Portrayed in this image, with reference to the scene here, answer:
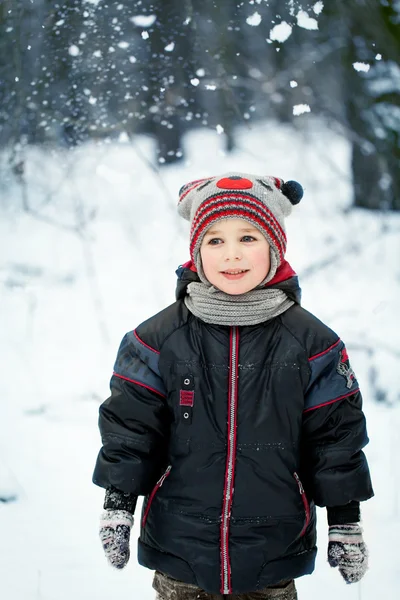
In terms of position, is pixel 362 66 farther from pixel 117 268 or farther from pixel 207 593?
pixel 207 593

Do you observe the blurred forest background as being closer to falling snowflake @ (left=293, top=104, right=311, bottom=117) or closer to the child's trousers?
falling snowflake @ (left=293, top=104, right=311, bottom=117)

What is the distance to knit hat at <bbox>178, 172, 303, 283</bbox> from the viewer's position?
4.64 feet

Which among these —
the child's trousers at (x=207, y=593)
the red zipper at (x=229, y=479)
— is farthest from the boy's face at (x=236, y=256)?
the child's trousers at (x=207, y=593)

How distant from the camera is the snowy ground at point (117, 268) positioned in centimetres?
280

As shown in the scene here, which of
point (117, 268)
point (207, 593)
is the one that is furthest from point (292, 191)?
point (117, 268)

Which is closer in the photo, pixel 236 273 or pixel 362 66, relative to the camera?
pixel 236 273

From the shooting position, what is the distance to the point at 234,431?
1.36m

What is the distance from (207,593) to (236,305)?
0.60m

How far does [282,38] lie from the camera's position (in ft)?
9.04

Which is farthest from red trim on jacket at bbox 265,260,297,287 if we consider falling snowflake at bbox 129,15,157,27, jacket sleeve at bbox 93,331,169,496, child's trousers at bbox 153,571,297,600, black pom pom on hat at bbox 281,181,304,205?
falling snowflake at bbox 129,15,157,27

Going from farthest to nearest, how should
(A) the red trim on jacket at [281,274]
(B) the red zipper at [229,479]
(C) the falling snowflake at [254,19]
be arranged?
(C) the falling snowflake at [254,19]
(A) the red trim on jacket at [281,274]
(B) the red zipper at [229,479]

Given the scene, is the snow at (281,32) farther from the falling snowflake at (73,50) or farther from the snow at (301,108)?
the falling snowflake at (73,50)

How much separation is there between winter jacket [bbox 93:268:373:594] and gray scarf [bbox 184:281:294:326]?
3 centimetres

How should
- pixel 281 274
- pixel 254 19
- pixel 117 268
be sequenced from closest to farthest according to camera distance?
pixel 281 274 → pixel 254 19 → pixel 117 268
